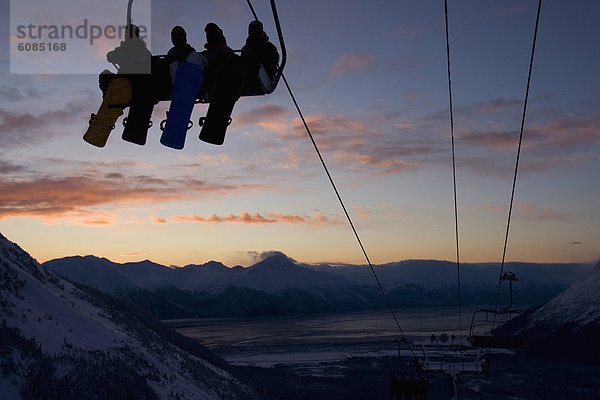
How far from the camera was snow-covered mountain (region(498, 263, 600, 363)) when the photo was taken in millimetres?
105375

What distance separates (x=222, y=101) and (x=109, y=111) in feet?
5.32

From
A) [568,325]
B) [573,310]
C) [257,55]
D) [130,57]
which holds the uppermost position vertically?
[130,57]

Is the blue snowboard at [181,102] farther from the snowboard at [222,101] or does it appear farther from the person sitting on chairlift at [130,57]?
the person sitting on chairlift at [130,57]

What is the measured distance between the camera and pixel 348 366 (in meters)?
79.6

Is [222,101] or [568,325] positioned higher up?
[222,101]

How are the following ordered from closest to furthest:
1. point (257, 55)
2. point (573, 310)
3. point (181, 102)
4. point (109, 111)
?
point (181, 102) → point (257, 55) → point (109, 111) → point (573, 310)

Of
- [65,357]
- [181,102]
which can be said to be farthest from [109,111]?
[65,357]

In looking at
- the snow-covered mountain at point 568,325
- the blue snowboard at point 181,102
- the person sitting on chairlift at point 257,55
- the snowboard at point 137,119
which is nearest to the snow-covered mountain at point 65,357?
the snowboard at point 137,119

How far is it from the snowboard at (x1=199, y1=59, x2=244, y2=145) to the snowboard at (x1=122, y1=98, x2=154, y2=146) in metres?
1.11

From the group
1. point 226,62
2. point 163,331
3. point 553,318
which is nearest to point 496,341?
point 226,62

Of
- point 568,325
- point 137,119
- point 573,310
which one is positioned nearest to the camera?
point 137,119

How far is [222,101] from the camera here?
20.7 ft

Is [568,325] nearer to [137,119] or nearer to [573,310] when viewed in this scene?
[573,310]

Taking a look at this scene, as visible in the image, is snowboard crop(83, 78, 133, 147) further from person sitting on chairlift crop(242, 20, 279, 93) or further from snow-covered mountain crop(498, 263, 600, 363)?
snow-covered mountain crop(498, 263, 600, 363)
